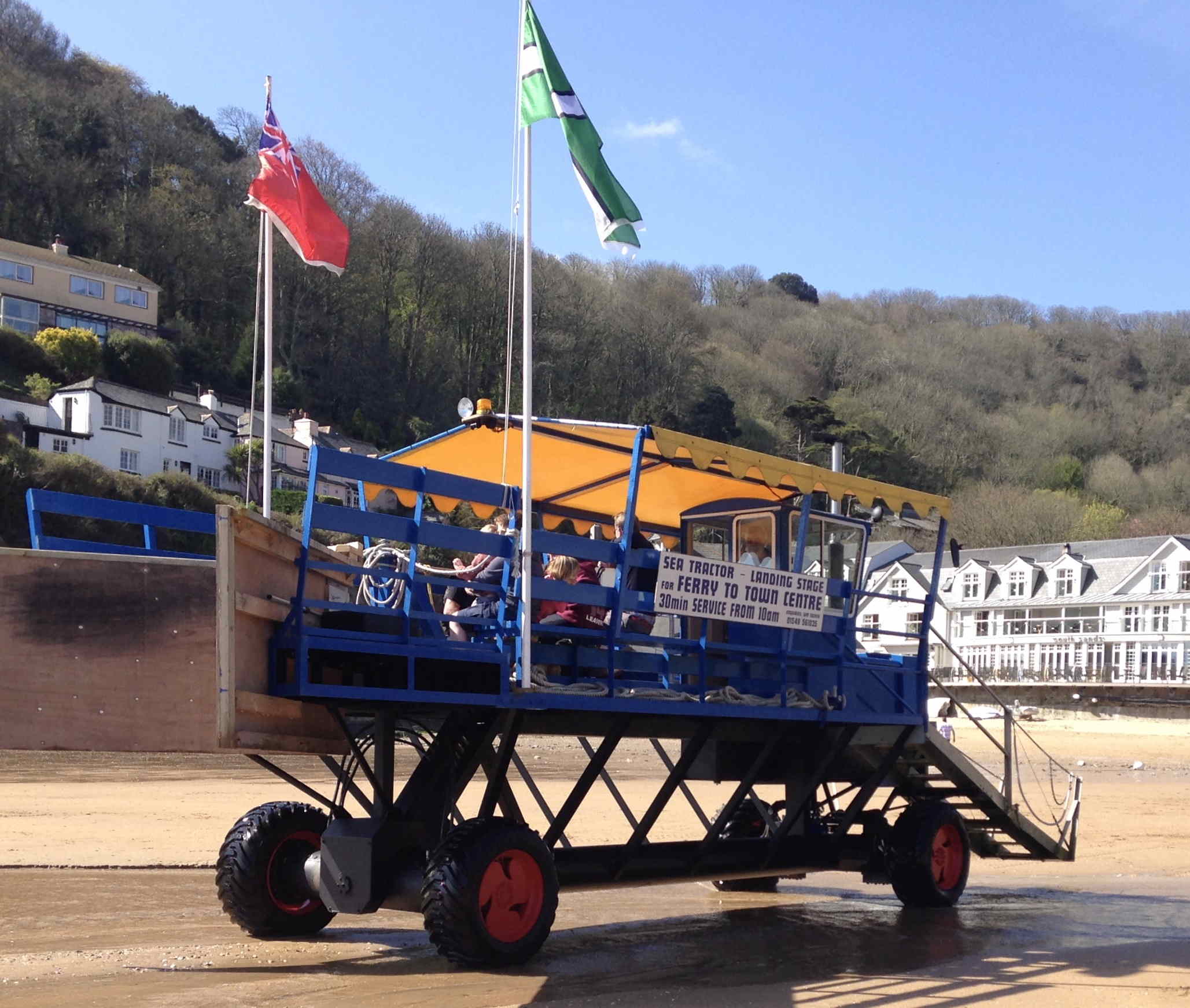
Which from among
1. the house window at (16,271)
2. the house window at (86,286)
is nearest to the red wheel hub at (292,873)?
the house window at (16,271)

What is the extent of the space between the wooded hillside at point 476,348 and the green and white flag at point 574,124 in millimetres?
55488

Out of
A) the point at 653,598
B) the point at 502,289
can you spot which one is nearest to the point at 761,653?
the point at 653,598

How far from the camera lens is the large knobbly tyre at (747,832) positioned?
12.9 metres

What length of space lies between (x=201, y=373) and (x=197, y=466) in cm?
1657

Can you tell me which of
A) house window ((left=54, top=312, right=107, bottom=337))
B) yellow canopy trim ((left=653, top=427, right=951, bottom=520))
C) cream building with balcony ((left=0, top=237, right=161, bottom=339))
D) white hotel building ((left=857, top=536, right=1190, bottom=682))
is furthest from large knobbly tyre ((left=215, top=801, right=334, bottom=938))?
white hotel building ((left=857, top=536, right=1190, bottom=682))

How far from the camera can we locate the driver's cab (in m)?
11.2

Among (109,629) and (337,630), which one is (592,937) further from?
(109,629)

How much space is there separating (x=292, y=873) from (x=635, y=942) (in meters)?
2.71

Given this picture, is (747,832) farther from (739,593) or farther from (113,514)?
(113,514)

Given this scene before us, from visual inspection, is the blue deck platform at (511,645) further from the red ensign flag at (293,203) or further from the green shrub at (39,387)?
the green shrub at (39,387)

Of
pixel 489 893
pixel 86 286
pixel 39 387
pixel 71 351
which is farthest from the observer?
pixel 86 286

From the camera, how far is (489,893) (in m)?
8.66

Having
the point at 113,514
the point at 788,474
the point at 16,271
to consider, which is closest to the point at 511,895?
the point at 113,514

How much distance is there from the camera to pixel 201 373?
78.7 metres
